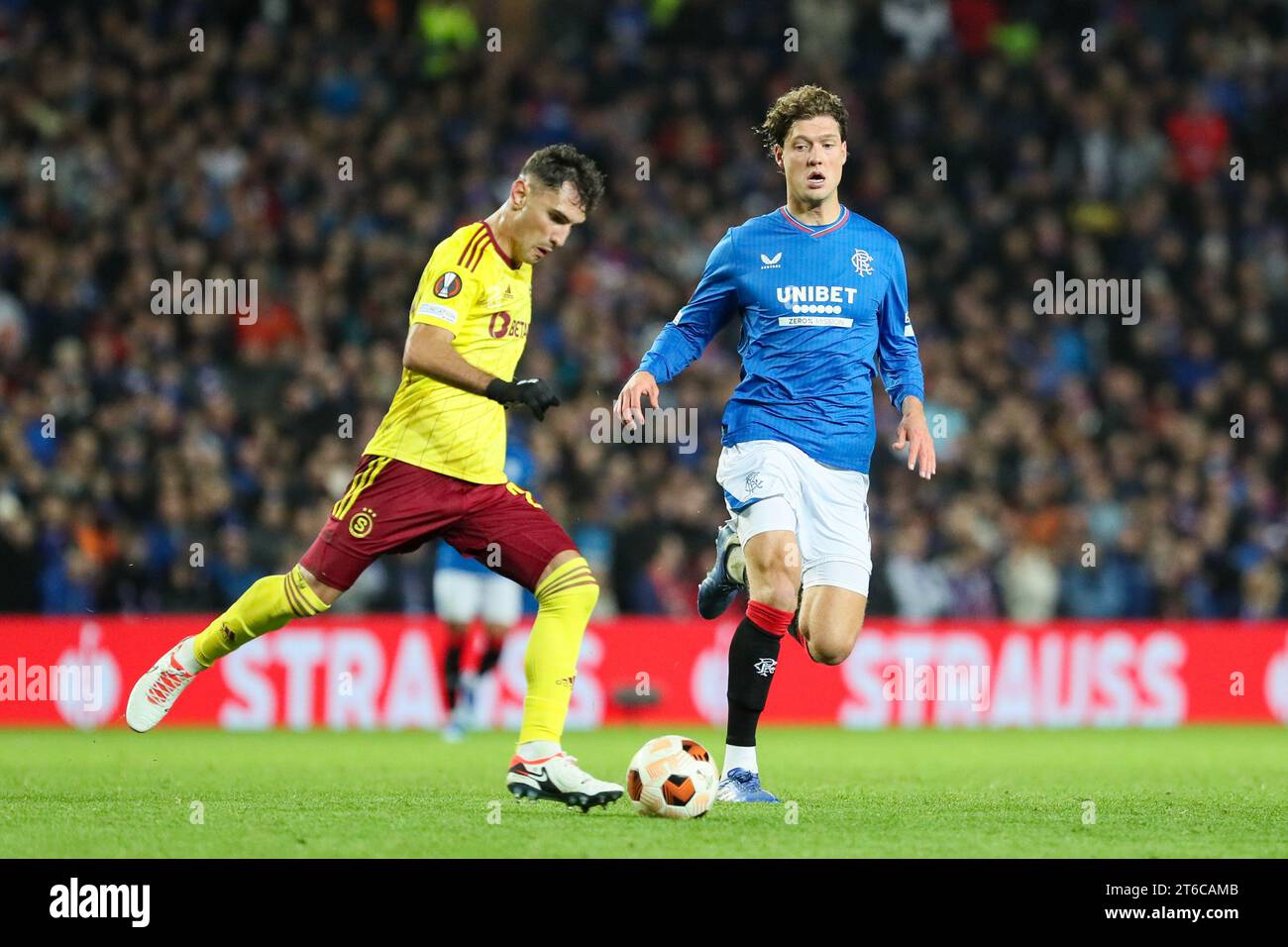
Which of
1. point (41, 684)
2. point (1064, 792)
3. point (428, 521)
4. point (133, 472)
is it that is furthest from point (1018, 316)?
point (428, 521)

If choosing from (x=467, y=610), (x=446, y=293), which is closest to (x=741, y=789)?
(x=446, y=293)

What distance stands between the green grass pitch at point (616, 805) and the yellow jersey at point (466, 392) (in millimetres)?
1326

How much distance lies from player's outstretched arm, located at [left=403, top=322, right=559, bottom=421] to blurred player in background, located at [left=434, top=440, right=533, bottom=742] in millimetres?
5655

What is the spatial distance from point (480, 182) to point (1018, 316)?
5310mm

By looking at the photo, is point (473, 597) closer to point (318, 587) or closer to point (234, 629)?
point (234, 629)

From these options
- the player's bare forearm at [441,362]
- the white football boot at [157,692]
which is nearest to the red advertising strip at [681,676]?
the white football boot at [157,692]

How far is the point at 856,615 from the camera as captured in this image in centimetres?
764

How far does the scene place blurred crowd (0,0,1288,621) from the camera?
1544 cm

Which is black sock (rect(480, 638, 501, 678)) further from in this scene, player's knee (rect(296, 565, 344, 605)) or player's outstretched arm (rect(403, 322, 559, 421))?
player's outstretched arm (rect(403, 322, 559, 421))

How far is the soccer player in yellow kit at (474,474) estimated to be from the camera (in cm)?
715

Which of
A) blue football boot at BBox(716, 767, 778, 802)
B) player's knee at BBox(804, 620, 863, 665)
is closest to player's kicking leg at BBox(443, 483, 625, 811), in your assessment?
blue football boot at BBox(716, 767, 778, 802)

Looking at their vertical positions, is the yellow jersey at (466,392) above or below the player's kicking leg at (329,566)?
above

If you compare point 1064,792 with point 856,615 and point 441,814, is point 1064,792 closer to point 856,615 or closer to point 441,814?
point 856,615

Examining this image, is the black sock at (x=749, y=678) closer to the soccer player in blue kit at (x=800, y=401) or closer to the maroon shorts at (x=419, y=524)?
the soccer player in blue kit at (x=800, y=401)
